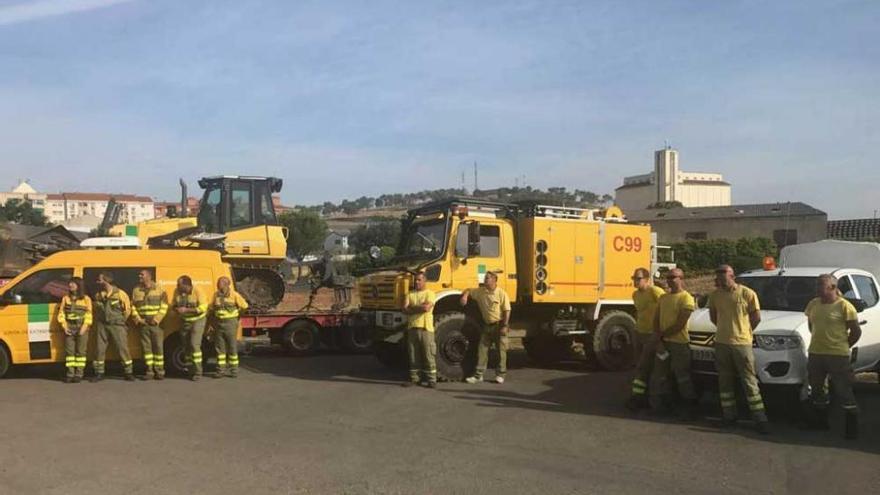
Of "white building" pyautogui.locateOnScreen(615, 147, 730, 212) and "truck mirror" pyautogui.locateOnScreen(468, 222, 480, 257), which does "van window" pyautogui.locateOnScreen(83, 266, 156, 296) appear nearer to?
"truck mirror" pyautogui.locateOnScreen(468, 222, 480, 257)

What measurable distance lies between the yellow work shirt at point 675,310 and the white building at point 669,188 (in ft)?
370

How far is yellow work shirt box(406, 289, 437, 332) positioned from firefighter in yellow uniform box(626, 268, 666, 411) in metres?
3.02

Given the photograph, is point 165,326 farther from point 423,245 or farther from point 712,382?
point 712,382

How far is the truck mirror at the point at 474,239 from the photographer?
1148 centimetres

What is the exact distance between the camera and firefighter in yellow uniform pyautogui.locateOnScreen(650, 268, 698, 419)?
8516 mm

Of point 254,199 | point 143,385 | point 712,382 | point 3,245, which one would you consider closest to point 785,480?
point 712,382

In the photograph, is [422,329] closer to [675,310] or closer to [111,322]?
[675,310]

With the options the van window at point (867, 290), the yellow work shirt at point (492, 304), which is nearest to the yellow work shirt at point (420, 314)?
the yellow work shirt at point (492, 304)

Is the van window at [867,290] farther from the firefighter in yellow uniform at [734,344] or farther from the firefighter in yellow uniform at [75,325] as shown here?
the firefighter in yellow uniform at [75,325]

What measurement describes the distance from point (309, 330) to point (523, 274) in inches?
174

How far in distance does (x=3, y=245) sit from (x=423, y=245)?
8.81 m

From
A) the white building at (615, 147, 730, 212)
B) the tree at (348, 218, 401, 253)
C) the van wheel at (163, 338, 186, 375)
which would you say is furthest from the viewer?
the white building at (615, 147, 730, 212)

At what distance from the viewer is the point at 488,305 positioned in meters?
10.9

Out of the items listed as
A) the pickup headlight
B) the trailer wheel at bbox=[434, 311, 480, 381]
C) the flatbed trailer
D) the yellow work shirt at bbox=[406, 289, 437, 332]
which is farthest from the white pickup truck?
the flatbed trailer
